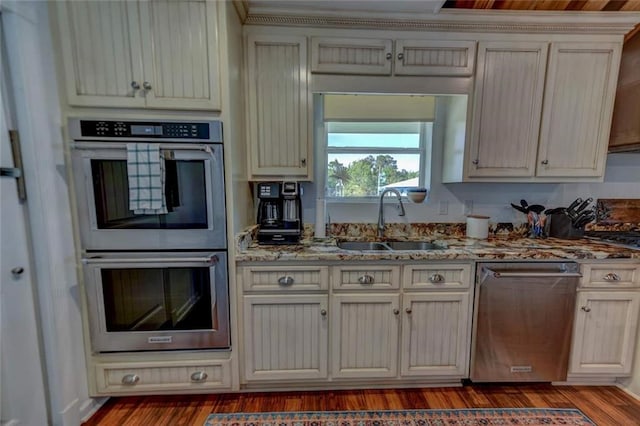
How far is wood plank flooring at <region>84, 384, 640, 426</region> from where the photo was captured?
1.63 m

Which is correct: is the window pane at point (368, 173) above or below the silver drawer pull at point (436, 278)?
above

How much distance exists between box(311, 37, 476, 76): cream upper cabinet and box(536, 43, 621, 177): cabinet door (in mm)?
624

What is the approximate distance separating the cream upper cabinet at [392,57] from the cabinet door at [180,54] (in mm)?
672

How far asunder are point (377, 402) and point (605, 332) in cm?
155

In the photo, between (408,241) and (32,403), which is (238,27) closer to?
(408,241)

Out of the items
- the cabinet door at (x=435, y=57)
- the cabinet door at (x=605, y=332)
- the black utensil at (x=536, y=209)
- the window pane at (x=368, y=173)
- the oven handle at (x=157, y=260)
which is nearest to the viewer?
the oven handle at (x=157, y=260)

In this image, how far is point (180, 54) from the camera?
1.48m

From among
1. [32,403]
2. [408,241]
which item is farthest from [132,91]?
[408,241]

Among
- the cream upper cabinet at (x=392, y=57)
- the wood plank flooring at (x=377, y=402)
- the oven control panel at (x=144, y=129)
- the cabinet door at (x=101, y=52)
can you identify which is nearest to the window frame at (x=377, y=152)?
the cream upper cabinet at (x=392, y=57)

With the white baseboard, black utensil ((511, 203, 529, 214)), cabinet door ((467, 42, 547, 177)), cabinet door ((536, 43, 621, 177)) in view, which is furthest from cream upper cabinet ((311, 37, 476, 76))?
the white baseboard

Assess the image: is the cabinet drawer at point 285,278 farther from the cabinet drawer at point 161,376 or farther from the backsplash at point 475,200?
the backsplash at point 475,200

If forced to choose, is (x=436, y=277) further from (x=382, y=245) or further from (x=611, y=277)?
(x=611, y=277)

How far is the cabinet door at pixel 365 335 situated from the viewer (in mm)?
1715

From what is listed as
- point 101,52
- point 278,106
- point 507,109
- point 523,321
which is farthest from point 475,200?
point 101,52
